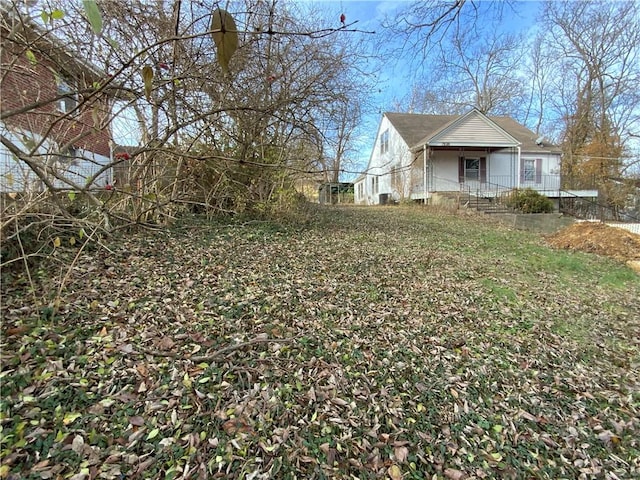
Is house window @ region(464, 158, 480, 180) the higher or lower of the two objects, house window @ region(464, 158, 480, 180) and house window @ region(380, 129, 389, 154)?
the lower

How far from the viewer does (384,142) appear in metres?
20.9

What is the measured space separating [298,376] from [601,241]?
28.6 feet

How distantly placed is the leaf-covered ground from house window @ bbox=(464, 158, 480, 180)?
1380 centimetres

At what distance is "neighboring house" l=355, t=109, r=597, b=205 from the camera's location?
49.9 ft

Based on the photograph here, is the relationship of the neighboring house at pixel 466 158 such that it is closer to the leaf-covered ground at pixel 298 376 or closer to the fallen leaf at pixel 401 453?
the leaf-covered ground at pixel 298 376

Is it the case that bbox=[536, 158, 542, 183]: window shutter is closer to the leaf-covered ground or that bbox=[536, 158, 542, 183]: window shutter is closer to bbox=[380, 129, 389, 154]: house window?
bbox=[380, 129, 389, 154]: house window

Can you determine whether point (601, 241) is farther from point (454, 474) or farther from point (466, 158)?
point (466, 158)

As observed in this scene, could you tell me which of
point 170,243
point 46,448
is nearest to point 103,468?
point 46,448

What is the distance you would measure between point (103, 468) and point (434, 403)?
1.93 meters

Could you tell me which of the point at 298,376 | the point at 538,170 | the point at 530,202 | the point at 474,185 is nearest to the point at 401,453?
the point at 298,376

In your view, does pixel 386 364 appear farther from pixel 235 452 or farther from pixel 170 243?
pixel 170 243

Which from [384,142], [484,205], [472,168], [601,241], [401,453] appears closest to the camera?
[401,453]

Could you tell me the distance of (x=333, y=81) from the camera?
5.62 metres

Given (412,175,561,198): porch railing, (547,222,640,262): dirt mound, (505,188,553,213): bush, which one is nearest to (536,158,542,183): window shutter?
(412,175,561,198): porch railing
